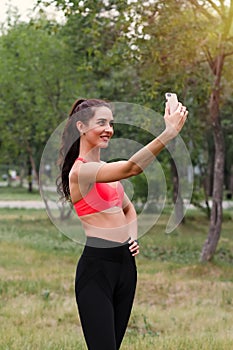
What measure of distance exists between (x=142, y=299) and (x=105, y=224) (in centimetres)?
579

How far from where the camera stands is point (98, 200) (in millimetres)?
3457

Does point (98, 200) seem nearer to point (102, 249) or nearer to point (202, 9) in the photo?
point (102, 249)

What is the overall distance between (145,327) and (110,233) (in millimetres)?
4041

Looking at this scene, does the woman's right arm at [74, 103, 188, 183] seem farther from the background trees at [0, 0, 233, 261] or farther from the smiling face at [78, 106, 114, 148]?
the background trees at [0, 0, 233, 261]

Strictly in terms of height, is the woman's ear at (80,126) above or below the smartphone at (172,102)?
below

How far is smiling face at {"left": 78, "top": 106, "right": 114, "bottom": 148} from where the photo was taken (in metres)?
3.50

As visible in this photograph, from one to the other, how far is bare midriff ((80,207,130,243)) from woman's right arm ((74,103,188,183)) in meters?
0.24

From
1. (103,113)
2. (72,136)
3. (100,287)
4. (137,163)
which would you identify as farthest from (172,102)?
(100,287)

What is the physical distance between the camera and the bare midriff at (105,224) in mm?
3502

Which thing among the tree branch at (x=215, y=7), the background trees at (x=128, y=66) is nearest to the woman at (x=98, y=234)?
the background trees at (x=128, y=66)

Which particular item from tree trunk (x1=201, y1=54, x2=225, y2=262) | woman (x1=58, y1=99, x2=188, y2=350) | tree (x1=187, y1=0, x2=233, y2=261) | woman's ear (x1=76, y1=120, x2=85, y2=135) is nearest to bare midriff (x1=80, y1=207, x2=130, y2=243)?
woman (x1=58, y1=99, x2=188, y2=350)

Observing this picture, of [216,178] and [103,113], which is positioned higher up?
[103,113]

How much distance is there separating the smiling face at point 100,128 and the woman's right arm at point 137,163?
175 mm

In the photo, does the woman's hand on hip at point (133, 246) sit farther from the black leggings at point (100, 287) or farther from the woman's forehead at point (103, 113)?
the woman's forehead at point (103, 113)
